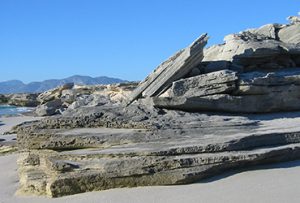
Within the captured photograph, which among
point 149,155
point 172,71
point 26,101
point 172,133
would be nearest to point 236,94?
point 172,71

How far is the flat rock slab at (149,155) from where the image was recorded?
6.58m

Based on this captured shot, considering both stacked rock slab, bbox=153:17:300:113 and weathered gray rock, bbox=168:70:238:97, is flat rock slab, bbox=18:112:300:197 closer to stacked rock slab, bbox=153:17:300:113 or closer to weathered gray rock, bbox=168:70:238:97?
stacked rock slab, bbox=153:17:300:113

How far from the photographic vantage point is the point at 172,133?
7.41 m

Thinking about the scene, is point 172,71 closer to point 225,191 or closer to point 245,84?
point 245,84

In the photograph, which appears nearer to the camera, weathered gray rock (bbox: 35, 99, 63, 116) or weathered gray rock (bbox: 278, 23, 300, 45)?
weathered gray rock (bbox: 278, 23, 300, 45)

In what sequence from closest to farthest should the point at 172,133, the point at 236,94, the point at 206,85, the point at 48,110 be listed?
the point at 172,133, the point at 206,85, the point at 236,94, the point at 48,110

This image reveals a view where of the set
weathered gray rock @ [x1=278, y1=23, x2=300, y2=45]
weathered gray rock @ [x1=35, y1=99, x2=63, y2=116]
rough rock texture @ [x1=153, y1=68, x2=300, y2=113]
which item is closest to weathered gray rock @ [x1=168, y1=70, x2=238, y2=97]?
rough rock texture @ [x1=153, y1=68, x2=300, y2=113]

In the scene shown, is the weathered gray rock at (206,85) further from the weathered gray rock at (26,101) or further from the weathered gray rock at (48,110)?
the weathered gray rock at (26,101)

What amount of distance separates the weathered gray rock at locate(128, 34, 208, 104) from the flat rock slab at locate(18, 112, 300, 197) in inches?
56.2

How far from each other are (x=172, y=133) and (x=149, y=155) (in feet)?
2.68

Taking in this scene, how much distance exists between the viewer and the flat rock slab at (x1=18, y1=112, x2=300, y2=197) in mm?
6578

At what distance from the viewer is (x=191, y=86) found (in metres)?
8.77

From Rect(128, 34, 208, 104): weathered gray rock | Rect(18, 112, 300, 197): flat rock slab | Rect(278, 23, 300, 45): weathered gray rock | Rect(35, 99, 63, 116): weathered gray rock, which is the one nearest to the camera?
Rect(18, 112, 300, 197): flat rock slab

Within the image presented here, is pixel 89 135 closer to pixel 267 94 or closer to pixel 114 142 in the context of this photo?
pixel 114 142
